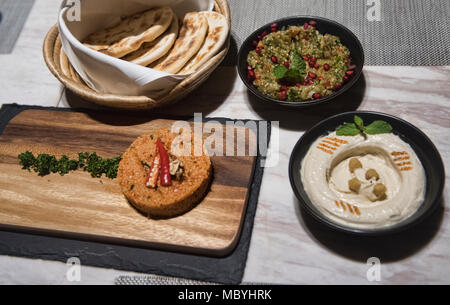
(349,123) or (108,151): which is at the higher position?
(349,123)

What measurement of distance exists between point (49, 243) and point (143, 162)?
0.85 m

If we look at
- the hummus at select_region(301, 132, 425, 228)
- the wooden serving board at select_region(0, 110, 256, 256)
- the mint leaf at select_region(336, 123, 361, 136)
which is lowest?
the wooden serving board at select_region(0, 110, 256, 256)

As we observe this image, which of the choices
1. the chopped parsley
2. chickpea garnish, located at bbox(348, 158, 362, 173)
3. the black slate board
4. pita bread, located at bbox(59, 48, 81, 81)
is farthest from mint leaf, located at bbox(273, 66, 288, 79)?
pita bread, located at bbox(59, 48, 81, 81)

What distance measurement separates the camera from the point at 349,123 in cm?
267

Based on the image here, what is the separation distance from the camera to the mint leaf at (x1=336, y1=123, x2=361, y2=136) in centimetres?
261

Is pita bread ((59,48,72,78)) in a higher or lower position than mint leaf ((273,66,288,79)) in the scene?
lower

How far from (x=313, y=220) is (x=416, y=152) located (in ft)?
2.52

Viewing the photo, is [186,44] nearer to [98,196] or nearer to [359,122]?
[98,196]

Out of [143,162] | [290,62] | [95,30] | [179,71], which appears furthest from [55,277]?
[290,62]

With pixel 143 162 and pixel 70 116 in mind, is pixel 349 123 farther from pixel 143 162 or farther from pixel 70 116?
pixel 70 116

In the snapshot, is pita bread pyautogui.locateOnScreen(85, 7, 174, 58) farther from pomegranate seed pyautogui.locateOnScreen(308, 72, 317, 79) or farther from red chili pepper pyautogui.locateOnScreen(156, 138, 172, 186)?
pomegranate seed pyautogui.locateOnScreen(308, 72, 317, 79)

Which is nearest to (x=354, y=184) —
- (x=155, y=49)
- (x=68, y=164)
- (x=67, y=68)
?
(x=155, y=49)

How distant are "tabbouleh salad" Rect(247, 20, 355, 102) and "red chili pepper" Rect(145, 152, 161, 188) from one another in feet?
3.13
